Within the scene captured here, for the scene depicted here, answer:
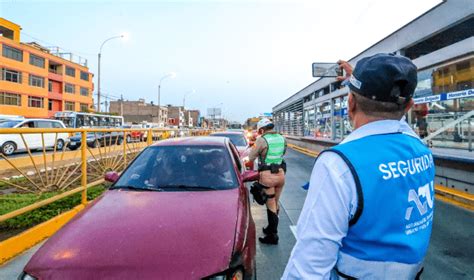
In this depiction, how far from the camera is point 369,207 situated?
105cm

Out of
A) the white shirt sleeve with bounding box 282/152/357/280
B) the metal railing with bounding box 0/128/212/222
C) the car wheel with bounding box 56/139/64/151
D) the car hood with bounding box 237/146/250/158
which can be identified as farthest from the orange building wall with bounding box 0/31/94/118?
the white shirt sleeve with bounding box 282/152/357/280

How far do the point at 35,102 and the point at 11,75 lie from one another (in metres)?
5.48

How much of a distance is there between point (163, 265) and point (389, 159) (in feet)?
5.05

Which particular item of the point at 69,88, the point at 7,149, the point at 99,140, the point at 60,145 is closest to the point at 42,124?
the point at 7,149

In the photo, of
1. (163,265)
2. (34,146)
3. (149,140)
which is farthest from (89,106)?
(163,265)

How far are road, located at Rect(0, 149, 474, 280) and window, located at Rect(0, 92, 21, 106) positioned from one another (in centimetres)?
4350

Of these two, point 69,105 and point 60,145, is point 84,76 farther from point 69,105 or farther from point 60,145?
→ point 60,145

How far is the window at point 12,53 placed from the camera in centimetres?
3839

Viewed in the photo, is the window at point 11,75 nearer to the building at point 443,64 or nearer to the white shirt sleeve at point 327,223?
the building at point 443,64

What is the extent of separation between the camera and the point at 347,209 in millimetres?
1045

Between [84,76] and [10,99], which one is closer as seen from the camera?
[10,99]

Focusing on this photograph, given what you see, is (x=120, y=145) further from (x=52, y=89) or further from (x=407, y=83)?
(x=52, y=89)

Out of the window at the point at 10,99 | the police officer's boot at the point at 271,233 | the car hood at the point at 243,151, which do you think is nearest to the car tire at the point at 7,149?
the police officer's boot at the point at 271,233

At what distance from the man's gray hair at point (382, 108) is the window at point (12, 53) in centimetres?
4830
